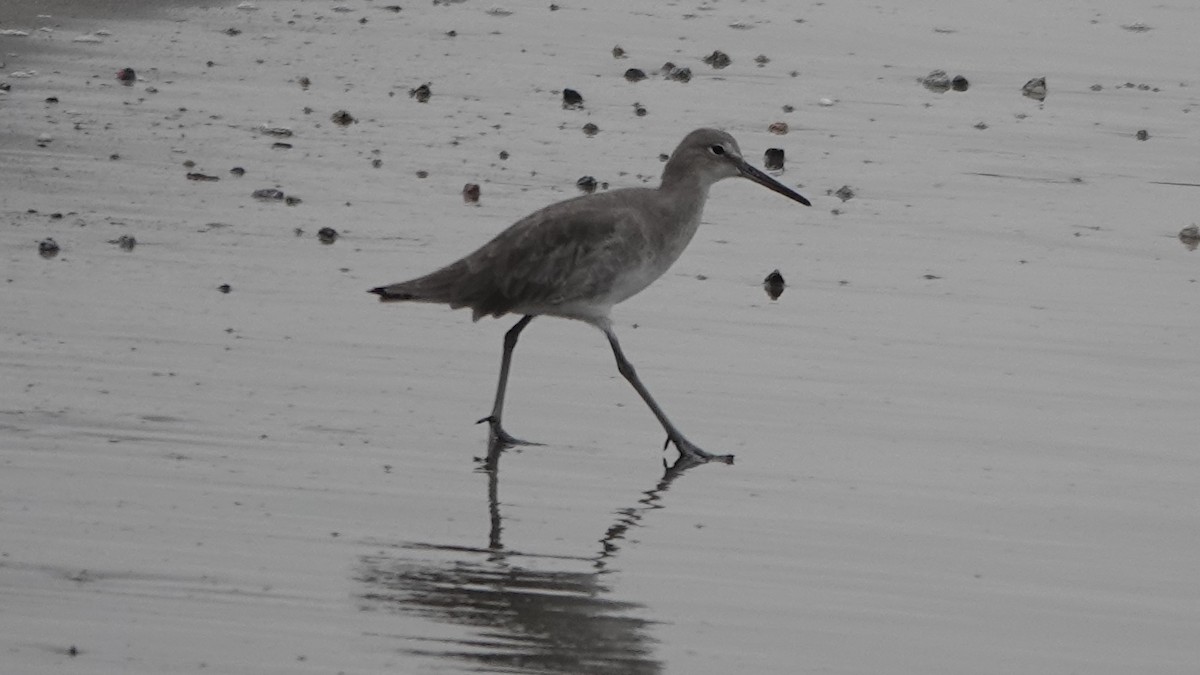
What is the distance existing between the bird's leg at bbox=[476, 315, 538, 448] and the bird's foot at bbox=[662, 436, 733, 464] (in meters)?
0.54

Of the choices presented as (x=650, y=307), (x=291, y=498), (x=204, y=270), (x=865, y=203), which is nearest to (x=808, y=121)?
(x=865, y=203)

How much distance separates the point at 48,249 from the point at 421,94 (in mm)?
4062

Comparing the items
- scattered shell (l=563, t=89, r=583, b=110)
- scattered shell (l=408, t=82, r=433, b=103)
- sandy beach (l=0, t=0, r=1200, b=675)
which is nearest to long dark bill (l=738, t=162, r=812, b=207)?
sandy beach (l=0, t=0, r=1200, b=675)

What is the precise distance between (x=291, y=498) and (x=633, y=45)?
28.8 feet

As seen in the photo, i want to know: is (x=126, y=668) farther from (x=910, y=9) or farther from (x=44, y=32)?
(x=910, y=9)

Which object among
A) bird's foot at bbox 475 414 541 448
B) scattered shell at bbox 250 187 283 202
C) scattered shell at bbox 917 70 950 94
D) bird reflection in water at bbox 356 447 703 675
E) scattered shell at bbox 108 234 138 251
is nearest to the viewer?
bird reflection in water at bbox 356 447 703 675

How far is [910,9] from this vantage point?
58.4 ft

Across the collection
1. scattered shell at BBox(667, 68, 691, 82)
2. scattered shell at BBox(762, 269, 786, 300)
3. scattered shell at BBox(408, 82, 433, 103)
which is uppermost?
scattered shell at BBox(667, 68, 691, 82)

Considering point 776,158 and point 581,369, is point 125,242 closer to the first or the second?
point 581,369

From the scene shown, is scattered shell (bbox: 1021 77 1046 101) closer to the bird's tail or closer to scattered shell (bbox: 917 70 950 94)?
scattered shell (bbox: 917 70 950 94)

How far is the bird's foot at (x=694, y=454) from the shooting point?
8.52 metres

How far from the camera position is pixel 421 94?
46.7 ft

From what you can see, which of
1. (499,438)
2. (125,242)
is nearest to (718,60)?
(125,242)

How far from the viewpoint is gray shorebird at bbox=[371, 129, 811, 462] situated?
9203mm
